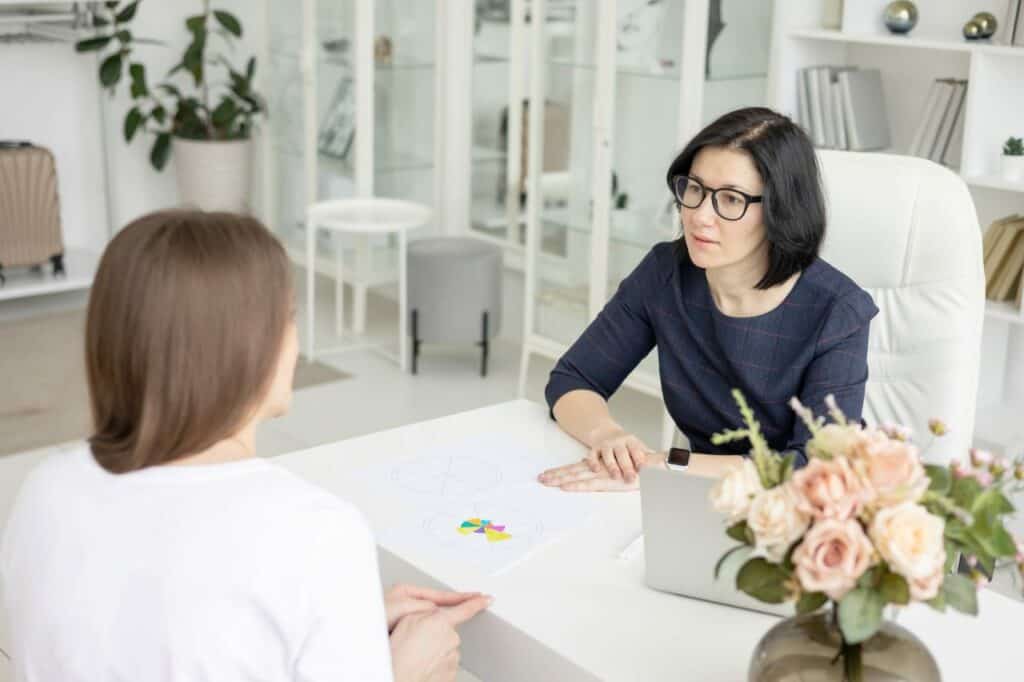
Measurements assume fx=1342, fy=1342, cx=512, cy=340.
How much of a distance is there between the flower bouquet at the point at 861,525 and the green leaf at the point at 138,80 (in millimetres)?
4829

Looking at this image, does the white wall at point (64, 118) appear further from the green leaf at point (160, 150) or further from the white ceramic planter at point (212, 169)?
the white ceramic planter at point (212, 169)

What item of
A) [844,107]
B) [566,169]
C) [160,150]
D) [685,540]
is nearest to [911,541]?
[685,540]

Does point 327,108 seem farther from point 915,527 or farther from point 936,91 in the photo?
point 915,527

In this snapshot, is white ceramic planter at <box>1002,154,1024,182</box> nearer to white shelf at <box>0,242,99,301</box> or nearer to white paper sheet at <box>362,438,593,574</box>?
white paper sheet at <box>362,438,593,574</box>

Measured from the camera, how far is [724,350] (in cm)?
216

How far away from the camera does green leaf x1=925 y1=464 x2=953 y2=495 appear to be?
1231 millimetres

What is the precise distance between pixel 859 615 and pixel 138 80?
500cm

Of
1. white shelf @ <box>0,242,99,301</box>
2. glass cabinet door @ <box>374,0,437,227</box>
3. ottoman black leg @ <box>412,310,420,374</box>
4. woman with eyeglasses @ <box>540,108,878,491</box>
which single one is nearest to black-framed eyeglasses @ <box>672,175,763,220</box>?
woman with eyeglasses @ <box>540,108,878,491</box>

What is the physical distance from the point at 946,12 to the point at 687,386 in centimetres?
188

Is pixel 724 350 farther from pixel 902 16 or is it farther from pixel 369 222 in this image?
pixel 369 222

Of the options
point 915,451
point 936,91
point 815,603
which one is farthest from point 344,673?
point 936,91

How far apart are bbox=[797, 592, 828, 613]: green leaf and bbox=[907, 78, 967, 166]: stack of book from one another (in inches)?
99.6

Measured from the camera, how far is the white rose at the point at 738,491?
1223 millimetres

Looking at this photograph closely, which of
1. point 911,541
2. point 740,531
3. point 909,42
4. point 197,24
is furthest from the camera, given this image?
point 197,24
